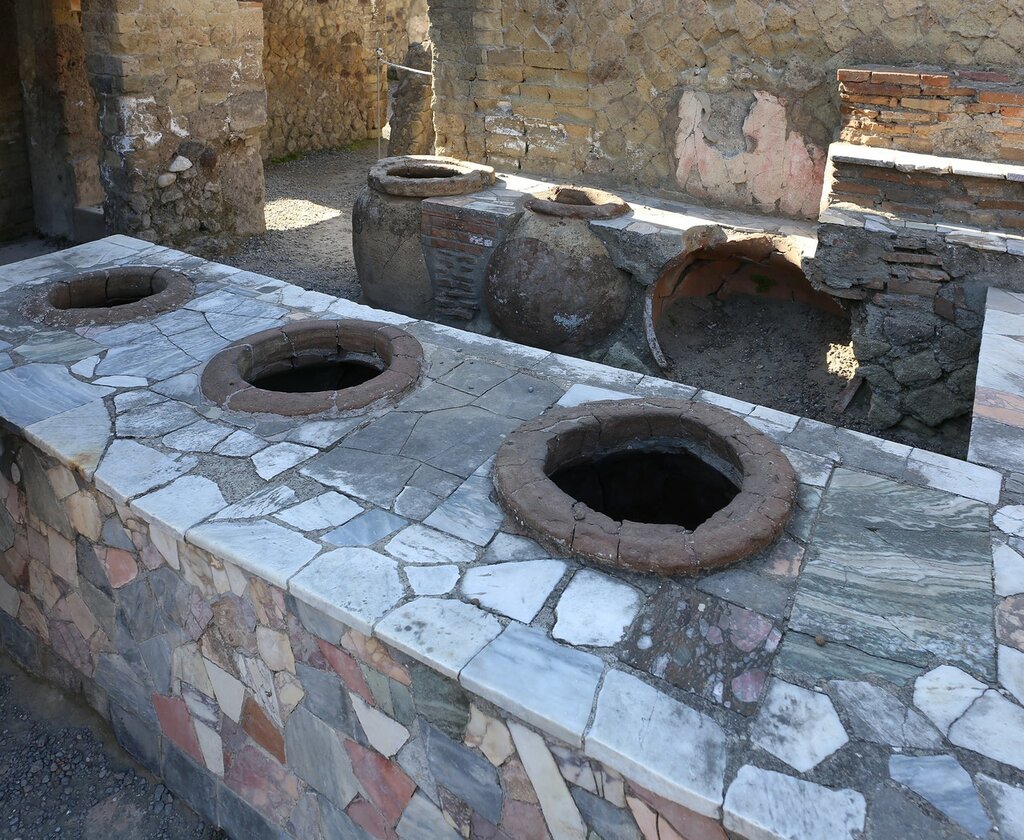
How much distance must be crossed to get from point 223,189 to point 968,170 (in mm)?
5419

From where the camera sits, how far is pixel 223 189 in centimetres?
726

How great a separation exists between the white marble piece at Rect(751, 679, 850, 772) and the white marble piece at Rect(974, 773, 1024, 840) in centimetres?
27

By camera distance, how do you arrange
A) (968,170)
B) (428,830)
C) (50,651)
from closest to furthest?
(428,830)
(50,651)
(968,170)

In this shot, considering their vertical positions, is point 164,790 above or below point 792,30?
below

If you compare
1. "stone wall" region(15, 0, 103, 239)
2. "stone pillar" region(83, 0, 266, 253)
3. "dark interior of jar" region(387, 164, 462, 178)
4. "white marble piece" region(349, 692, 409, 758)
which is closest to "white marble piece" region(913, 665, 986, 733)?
"white marble piece" region(349, 692, 409, 758)

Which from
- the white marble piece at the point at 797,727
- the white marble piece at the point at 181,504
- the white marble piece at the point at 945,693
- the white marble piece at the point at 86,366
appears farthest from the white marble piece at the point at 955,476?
the white marble piece at the point at 86,366

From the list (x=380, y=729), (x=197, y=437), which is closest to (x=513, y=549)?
(x=380, y=729)

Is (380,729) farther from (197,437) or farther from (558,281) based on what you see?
(558,281)

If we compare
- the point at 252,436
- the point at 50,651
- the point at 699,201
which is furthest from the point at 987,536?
the point at 699,201

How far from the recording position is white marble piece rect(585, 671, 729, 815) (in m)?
1.84

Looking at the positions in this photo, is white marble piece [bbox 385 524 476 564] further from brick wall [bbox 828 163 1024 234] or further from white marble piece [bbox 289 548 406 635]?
brick wall [bbox 828 163 1024 234]

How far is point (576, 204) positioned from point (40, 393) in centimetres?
353

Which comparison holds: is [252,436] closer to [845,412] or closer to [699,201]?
[845,412]

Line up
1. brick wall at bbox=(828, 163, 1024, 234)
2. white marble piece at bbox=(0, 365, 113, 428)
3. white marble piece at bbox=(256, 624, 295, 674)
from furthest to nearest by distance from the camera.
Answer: brick wall at bbox=(828, 163, 1024, 234)
white marble piece at bbox=(0, 365, 113, 428)
white marble piece at bbox=(256, 624, 295, 674)
